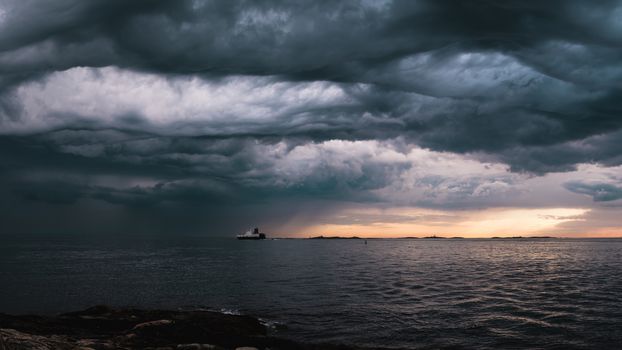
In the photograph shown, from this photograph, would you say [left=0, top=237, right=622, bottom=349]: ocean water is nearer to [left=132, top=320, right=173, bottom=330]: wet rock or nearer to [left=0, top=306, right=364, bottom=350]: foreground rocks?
[left=0, top=306, right=364, bottom=350]: foreground rocks

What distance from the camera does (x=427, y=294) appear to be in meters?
47.2

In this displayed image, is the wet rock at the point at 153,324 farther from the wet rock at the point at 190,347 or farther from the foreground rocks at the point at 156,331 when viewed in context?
the wet rock at the point at 190,347

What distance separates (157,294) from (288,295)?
52.7ft

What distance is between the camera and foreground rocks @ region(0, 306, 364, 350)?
22328mm

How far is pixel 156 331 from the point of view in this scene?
25562 millimetres

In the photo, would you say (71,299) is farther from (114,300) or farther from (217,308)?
(217,308)

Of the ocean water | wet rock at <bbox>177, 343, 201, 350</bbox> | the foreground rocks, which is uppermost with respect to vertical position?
wet rock at <bbox>177, 343, 201, 350</bbox>

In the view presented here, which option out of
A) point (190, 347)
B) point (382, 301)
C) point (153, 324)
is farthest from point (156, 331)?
point (382, 301)

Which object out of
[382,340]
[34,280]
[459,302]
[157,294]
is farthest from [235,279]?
[382,340]

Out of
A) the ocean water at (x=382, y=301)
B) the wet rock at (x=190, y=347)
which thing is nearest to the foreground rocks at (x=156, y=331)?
the wet rock at (x=190, y=347)

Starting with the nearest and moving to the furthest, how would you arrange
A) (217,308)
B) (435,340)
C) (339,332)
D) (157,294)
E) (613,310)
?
(435,340)
(339,332)
(613,310)
(217,308)
(157,294)

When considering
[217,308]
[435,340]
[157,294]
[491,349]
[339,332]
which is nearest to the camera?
[491,349]

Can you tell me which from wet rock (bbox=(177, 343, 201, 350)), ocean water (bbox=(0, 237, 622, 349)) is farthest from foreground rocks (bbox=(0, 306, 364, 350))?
ocean water (bbox=(0, 237, 622, 349))

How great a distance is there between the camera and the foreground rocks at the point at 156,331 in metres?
22.3
